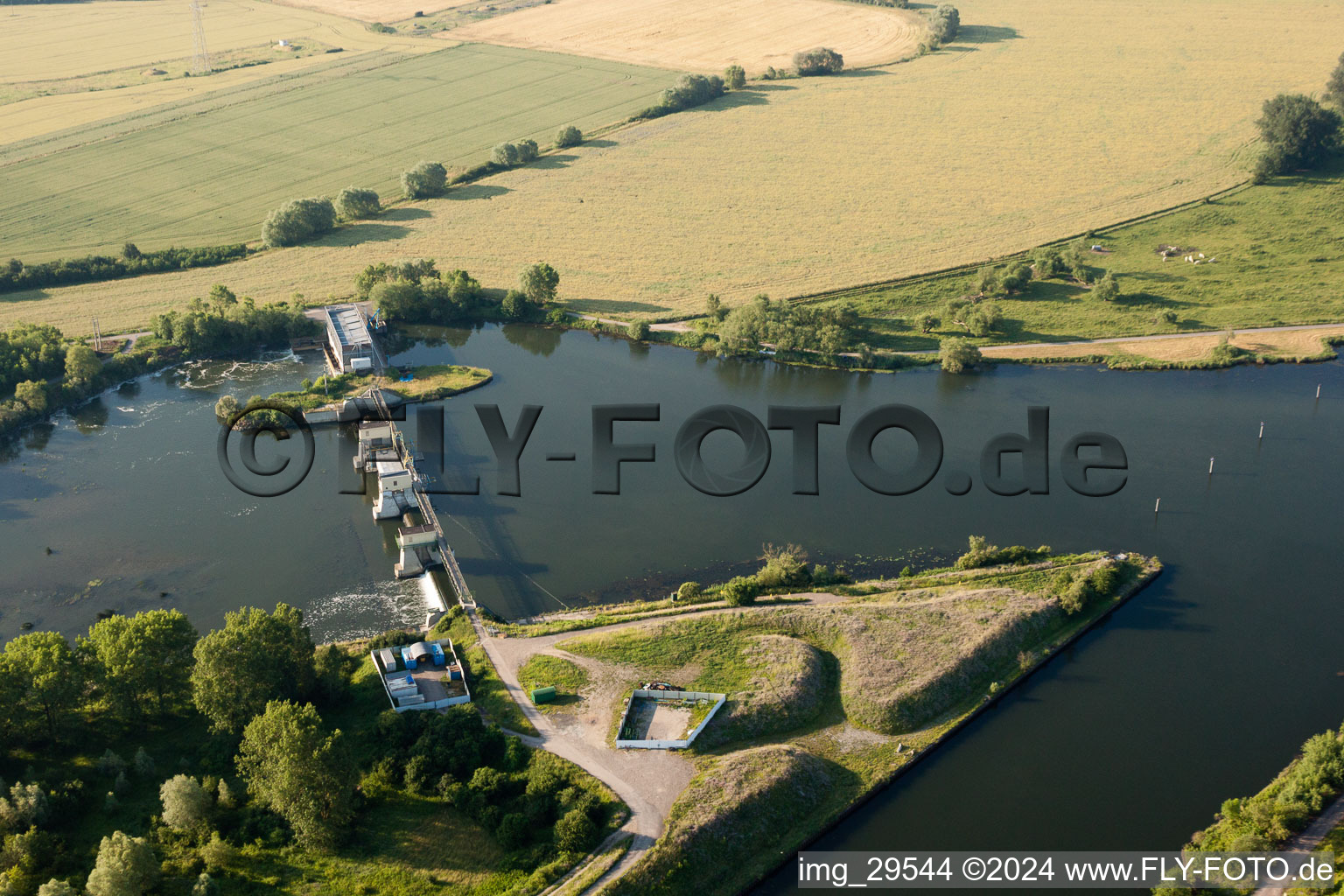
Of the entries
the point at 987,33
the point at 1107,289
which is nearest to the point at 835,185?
the point at 1107,289

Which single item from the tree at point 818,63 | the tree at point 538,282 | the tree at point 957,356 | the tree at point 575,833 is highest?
the tree at point 818,63

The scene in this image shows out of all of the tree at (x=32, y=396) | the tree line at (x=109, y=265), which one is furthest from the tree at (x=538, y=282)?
the tree at (x=32, y=396)

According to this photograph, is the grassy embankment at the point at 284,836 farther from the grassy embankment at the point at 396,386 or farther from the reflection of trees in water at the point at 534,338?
the reflection of trees in water at the point at 534,338

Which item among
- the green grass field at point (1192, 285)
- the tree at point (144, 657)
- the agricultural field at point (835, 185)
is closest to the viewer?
the tree at point (144, 657)

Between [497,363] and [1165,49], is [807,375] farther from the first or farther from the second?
[1165,49]

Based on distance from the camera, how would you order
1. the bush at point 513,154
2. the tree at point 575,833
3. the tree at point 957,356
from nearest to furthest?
the tree at point 575,833 < the tree at point 957,356 < the bush at point 513,154

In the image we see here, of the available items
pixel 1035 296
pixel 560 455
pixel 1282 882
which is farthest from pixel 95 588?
pixel 1035 296
